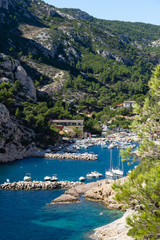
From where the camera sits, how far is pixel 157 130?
1119 cm

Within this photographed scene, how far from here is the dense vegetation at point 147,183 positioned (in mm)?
10055

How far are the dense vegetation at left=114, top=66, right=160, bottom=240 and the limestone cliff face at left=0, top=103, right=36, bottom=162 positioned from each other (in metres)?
51.8

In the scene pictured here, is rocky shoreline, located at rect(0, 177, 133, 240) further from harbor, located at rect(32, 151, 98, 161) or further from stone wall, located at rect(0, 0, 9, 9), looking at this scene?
stone wall, located at rect(0, 0, 9, 9)

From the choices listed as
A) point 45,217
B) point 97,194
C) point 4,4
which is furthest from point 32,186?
point 4,4

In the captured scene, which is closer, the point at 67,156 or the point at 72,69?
the point at 67,156

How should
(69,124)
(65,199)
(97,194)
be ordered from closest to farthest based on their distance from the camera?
(65,199)
(97,194)
(69,124)

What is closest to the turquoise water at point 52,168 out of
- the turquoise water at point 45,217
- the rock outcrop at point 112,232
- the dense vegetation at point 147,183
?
the turquoise water at point 45,217

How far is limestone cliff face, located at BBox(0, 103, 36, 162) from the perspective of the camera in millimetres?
60906

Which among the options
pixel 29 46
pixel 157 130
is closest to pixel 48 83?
pixel 29 46

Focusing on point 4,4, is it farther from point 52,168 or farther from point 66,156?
point 52,168

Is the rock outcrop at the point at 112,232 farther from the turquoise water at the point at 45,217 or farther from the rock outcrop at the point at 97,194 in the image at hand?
the rock outcrop at the point at 97,194

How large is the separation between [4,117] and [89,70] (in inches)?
4733

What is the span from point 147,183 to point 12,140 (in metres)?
57.4

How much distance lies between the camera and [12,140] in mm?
64062
